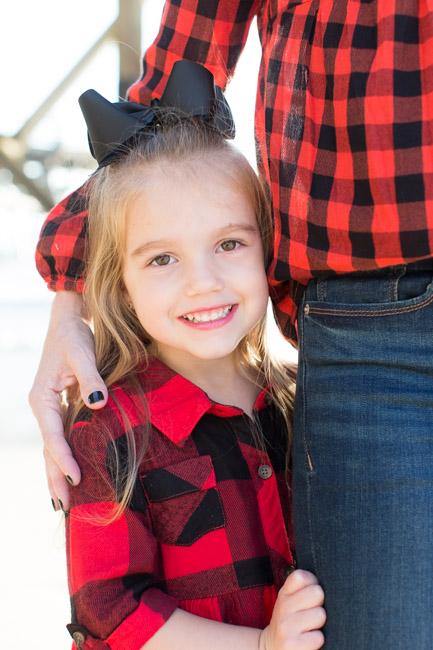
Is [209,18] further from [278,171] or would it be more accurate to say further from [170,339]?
[170,339]

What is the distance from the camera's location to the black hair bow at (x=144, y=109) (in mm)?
1359

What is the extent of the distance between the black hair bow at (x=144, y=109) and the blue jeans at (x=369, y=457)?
19.2 inches

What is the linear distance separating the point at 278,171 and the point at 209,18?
472mm

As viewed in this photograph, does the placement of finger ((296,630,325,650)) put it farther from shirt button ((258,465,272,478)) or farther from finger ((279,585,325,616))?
shirt button ((258,465,272,478))

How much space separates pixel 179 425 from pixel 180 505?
0.14 metres

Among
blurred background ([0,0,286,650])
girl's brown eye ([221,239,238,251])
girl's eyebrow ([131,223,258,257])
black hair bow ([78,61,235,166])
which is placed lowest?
blurred background ([0,0,286,650])

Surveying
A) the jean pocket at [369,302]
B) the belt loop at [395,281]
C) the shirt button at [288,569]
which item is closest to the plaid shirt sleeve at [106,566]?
the shirt button at [288,569]

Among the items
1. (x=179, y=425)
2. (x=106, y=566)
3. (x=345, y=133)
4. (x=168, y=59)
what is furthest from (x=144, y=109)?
(x=106, y=566)

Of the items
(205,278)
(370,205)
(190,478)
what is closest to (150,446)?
(190,478)

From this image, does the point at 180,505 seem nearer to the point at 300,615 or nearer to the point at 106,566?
the point at 106,566

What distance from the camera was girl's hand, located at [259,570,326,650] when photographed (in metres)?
1.06

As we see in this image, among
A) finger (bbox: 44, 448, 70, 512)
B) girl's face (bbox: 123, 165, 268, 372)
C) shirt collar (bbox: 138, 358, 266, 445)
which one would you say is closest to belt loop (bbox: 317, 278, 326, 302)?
girl's face (bbox: 123, 165, 268, 372)

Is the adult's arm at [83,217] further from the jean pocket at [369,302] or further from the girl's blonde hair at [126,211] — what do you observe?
the jean pocket at [369,302]

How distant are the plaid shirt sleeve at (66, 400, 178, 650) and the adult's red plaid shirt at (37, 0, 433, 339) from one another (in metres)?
0.43
